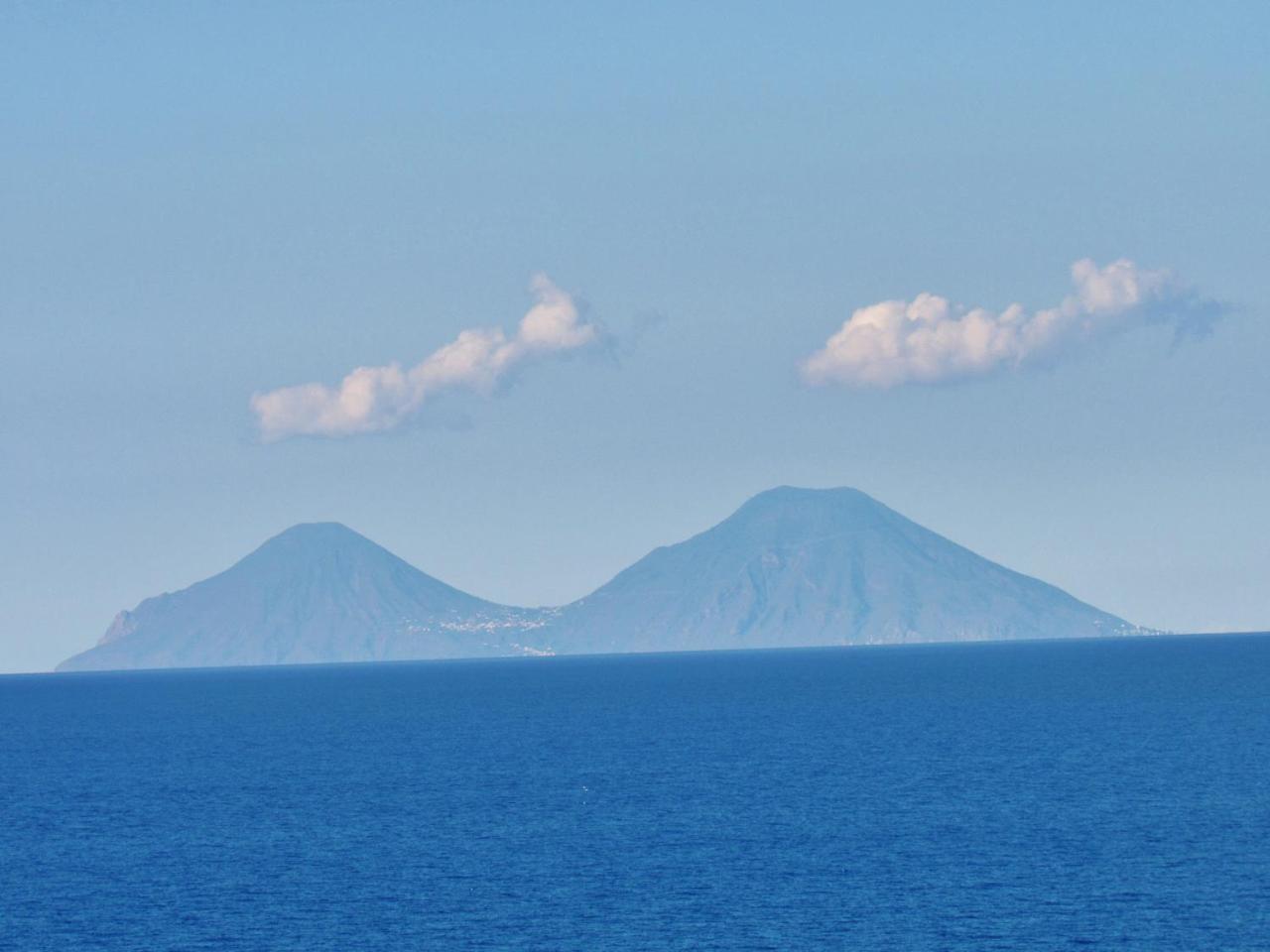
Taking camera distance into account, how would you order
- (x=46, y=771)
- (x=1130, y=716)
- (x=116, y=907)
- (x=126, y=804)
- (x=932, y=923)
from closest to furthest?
(x=932, y=923), (x=116, y=907), (x=126, y=804), (x=46, y=771), (x=1130, y=716)

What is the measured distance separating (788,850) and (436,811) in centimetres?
2902

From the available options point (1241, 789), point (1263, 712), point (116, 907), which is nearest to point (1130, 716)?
point (1263, 712)

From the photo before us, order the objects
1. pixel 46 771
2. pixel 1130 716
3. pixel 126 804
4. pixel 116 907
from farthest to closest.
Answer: pixel 1130 716 → pixel 46 771 → pixel 126 804 → pixel 116 907

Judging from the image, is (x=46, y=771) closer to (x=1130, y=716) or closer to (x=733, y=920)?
(x=733, y=920)

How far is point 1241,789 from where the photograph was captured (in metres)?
119

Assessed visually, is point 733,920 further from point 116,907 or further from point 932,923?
point 116,907

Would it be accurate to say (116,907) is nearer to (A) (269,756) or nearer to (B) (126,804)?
(B) (126,804)

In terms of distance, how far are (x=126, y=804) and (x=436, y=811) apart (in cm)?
2451

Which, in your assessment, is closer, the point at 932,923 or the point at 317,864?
the point at 932,923

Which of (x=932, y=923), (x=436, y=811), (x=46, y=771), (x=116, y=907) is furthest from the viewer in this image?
A: (x=46, y=771)

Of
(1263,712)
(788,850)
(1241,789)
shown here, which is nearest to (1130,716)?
(1263,712)

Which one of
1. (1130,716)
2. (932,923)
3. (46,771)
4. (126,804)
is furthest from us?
(1130,716)

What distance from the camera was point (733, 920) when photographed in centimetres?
7994

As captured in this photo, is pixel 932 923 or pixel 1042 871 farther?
pixel 1042 871
